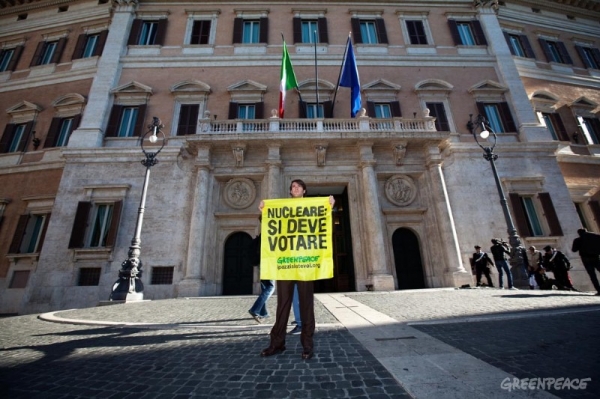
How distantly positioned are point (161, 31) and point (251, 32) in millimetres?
5356

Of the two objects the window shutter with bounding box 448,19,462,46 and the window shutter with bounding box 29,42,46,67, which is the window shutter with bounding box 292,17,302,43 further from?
the window shutter with bounding box 29,42,46,67

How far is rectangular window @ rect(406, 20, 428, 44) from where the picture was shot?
16.0 meters

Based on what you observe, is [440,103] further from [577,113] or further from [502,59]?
[577,113]

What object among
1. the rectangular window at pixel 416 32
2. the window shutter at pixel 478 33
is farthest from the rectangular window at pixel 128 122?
the window shutter at pixel 478 33

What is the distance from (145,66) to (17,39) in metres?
9.65

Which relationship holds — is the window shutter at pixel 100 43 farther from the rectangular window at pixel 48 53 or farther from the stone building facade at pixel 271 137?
the rectangular window at pixel 48 53

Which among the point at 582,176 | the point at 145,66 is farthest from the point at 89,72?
the point at 582,176

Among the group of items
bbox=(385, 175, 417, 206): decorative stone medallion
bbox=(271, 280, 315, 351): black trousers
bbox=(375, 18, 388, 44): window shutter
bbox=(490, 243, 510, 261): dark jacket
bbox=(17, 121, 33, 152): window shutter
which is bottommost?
bbox=(271, 280, 315, 351): black trousers

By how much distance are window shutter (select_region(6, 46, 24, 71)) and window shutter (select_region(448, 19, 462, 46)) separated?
26.6 metres

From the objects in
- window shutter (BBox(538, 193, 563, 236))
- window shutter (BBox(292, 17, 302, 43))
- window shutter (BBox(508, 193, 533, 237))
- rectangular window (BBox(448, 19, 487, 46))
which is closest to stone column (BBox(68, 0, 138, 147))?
window shutter (BBox(292, 17, 302, 43))

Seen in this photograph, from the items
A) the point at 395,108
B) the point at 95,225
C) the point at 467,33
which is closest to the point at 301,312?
the point at 95,225

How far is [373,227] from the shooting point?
10.6m

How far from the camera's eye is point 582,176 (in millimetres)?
13484

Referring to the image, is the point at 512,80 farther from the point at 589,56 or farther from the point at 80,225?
the point at 80,225
